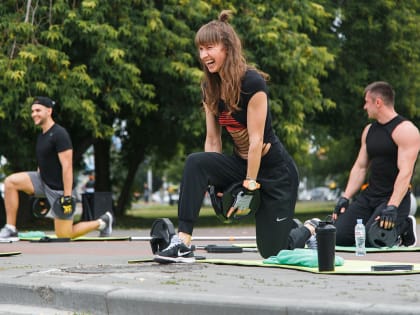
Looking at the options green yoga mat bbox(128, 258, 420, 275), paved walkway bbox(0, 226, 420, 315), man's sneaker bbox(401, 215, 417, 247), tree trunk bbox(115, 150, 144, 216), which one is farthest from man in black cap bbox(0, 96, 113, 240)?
tree trunk bbox(115, 150, 144, 216)

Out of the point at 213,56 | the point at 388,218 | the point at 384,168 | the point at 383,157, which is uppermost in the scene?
the point at 213,56

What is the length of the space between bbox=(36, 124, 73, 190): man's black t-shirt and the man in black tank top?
13.4ft

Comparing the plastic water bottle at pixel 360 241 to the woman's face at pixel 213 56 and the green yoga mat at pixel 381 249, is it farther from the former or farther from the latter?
the woman's face at pixel 213 56

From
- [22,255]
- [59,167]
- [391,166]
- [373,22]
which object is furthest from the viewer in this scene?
[373,22]

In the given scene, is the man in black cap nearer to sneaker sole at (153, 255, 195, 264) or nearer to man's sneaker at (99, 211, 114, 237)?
man's sneaker at (99, 211, 114, 237)

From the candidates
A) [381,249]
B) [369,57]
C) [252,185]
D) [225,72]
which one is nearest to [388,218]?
[381,249]

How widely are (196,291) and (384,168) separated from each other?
5589mm

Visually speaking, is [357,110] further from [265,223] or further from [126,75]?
[265,223]

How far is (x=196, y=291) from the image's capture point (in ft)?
21.0

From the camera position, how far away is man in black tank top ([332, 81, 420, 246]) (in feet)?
37.1

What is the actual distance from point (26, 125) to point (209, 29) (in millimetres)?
12911

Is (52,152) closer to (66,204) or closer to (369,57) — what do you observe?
(66,204)

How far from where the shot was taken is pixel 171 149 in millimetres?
32250

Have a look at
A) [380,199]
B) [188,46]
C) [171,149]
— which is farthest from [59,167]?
[171,149]
